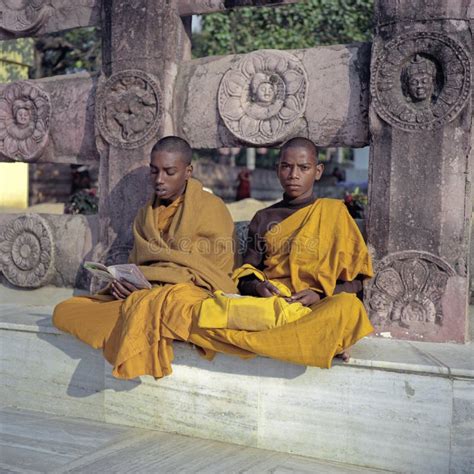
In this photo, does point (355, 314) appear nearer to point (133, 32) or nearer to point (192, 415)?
point (192, 415)

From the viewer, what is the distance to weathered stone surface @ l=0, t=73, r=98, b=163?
5.27m

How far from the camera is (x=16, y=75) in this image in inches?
374

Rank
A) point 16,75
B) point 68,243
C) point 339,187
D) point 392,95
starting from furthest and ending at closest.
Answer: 1. point 339,187
2. point 16,75
3. point 68,243
4. point 392,95

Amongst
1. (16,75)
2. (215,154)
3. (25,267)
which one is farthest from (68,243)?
(215,154)

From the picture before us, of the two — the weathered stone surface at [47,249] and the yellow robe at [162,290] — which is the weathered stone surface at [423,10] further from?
the weathered stone surface at [47,249]

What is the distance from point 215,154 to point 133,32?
76.2ft

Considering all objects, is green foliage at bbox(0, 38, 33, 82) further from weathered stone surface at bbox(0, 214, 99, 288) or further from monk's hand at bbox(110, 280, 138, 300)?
monk's hand at bbox(110, 280, 138, 300)

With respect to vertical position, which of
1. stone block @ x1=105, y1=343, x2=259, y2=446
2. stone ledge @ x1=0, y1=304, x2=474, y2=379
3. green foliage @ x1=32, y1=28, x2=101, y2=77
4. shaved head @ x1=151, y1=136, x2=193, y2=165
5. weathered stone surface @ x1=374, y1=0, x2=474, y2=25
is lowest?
stone block @ x1=105, y1=343, x2=259, y2=446

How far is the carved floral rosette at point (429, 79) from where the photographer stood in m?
3.82

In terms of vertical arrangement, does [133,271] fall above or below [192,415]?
above

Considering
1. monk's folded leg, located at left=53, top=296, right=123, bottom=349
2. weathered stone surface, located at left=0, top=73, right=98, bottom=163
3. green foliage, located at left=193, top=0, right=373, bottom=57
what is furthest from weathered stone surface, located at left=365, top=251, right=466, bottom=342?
green foliage, located at left=193, top=0, right=373, bottom=57

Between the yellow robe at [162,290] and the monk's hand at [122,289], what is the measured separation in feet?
0.20

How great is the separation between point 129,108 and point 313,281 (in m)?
2.15

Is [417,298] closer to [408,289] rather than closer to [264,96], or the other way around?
[408,289]
